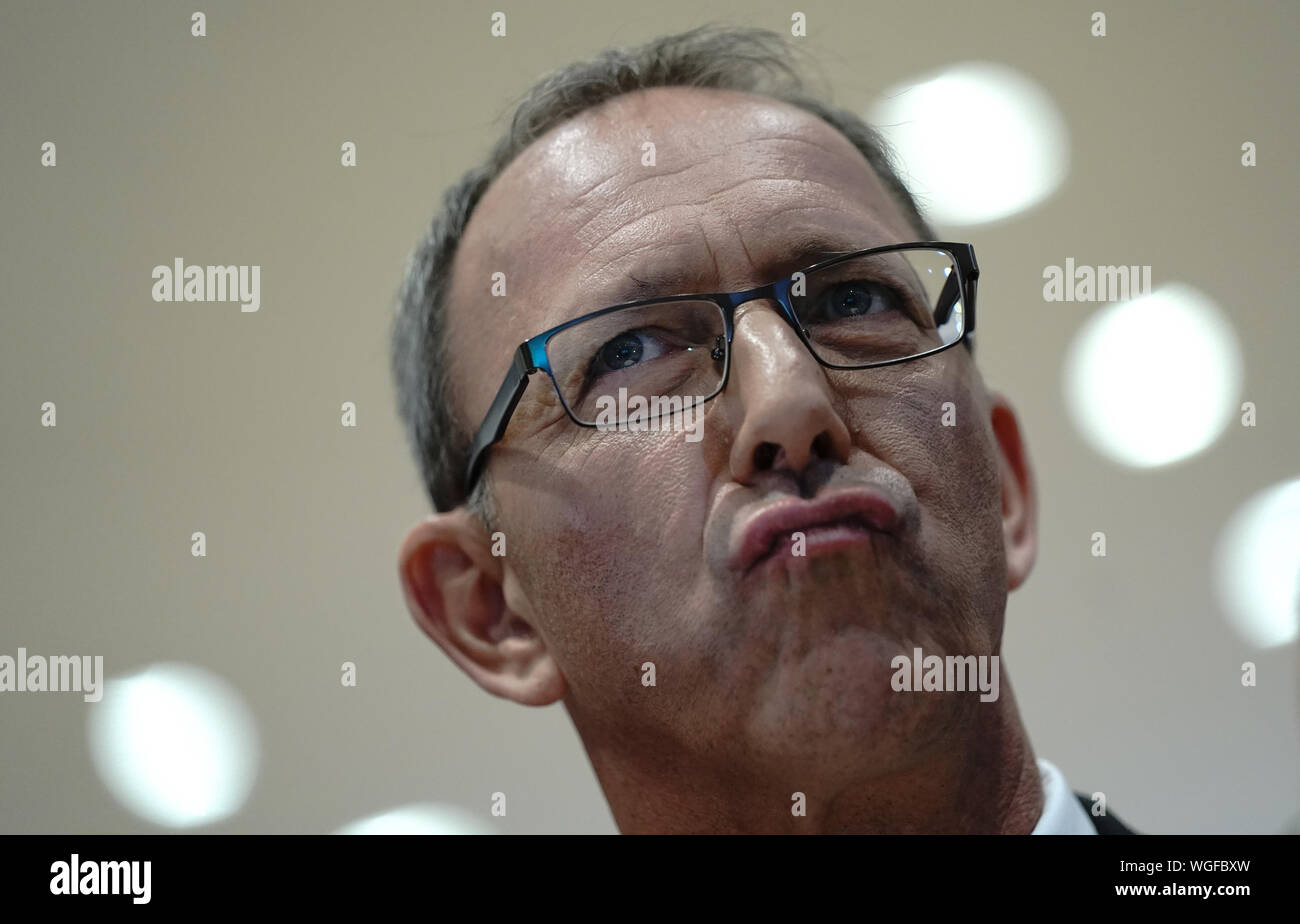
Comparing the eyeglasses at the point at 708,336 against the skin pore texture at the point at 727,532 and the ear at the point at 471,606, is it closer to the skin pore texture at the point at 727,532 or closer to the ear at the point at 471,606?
the skin pore texture at the point at 727,532

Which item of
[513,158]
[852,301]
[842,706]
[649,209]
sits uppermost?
[513,158]

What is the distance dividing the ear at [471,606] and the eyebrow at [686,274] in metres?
0.42

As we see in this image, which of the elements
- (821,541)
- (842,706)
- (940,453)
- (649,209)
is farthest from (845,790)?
(649,209)

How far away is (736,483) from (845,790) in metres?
0.39

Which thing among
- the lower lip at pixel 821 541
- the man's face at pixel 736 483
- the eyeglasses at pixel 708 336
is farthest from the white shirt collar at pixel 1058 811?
the eyeglasses at pixel 708 336

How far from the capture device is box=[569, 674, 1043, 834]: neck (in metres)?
1.38

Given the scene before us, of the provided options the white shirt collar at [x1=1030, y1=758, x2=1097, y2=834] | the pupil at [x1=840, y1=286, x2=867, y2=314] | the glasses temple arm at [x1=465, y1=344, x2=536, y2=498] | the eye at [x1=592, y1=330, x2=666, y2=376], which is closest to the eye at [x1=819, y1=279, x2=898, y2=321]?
the pupil at [x1=840, y1=286, x2=867, y2=314]

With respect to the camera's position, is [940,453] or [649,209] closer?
[940,453]

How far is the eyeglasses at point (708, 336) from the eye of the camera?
1423mm

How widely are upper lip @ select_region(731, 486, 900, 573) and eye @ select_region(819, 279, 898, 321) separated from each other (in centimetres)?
29

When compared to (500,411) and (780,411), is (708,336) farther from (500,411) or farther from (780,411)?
(500,411)

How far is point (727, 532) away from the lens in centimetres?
131

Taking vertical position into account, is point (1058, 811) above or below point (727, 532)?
below
